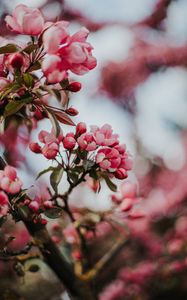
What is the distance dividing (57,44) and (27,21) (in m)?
0.09

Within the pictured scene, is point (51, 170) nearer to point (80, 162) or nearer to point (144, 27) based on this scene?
point (80, 162)

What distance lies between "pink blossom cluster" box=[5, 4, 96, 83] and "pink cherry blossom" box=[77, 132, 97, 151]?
0.14 meters

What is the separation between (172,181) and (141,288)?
2.98 metres

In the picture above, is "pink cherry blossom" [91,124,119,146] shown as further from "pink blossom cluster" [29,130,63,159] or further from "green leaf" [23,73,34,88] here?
"green leaf" [23,73,34,88]

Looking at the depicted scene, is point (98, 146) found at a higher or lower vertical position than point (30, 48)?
lower

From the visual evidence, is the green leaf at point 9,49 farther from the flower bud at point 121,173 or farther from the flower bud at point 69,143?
the flower bud at point 121,173

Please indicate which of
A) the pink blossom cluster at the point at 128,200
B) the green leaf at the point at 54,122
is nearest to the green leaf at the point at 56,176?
the green leaf at the point at 54,122

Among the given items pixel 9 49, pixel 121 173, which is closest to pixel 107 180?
pixel 121 173

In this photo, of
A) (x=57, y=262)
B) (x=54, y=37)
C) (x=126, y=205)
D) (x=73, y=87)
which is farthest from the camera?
(x=126, y=205)

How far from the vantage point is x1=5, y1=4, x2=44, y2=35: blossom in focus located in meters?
0.73

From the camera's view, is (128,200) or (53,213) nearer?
(53,213)

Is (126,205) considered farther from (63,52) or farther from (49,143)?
(63,52)

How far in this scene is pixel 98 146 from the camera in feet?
2.76

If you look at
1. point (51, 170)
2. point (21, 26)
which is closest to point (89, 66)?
point (21, 26)
